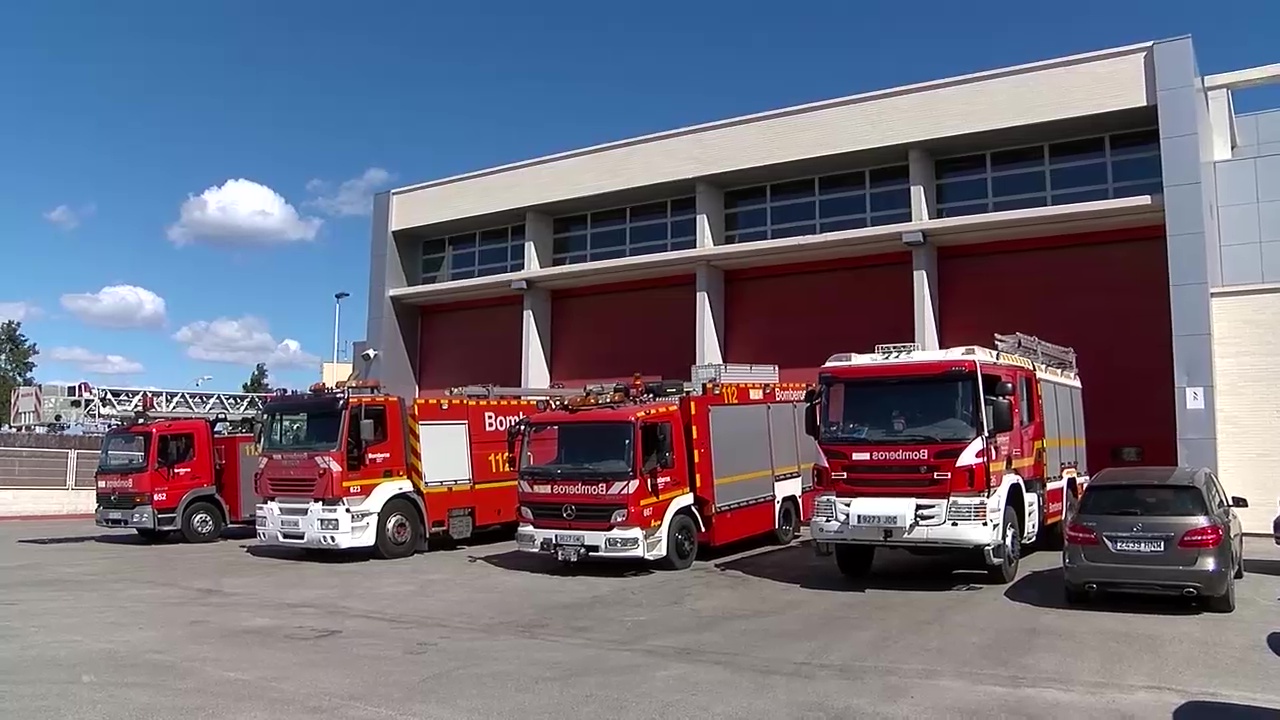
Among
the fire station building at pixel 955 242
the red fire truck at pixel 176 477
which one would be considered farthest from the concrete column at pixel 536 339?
the red fire truck at pixel 176 477

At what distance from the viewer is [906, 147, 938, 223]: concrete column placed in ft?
74.0

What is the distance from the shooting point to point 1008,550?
1266 cm

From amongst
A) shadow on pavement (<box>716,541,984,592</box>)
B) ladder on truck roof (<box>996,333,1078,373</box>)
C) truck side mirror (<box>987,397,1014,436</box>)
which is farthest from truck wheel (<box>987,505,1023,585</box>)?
ladder on truck roof (<box>996,333,1078,373</box>)

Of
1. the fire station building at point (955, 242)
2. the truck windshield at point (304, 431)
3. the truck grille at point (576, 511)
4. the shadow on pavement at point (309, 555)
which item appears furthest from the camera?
the fire station building at point (955, 242)

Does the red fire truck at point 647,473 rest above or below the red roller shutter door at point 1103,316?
below

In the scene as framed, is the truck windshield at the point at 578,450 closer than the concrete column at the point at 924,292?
Yes

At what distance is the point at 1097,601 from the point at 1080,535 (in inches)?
51.6

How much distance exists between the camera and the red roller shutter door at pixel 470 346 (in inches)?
1188

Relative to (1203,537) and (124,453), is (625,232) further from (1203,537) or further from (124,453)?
(1203,537)

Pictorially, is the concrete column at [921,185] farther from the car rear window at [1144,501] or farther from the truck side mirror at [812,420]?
the car rear window at [1144,501]

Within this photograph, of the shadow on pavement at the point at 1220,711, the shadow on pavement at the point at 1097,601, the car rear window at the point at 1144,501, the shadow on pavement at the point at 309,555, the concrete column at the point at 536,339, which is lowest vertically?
the shadow on pavement at the point at 309,555

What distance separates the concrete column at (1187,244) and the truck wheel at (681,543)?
1007 cm

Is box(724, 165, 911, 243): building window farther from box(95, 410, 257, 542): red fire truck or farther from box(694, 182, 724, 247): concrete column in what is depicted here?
box(95, 410, 257, 542): red fire truck

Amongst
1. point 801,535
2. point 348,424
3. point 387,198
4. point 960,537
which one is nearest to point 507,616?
point 960,537
